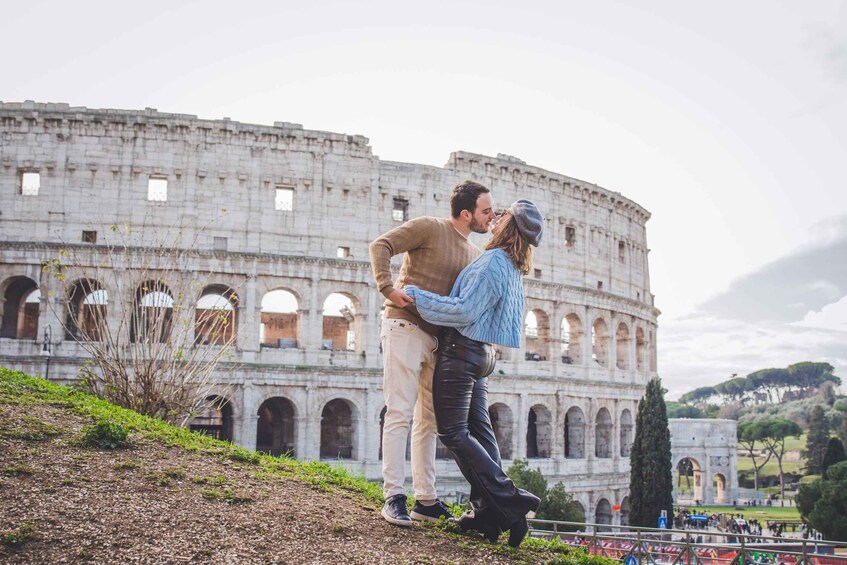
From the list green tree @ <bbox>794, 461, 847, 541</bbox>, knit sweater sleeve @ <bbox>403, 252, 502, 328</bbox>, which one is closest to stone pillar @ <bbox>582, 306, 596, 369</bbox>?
green tree @ <bbox>794, 461, 847, 541</bbox>

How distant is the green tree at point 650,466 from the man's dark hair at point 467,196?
101 ft

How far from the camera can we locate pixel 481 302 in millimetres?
6703

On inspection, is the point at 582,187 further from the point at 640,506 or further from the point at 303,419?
the point at 303,419

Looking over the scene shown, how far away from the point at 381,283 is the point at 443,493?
26516 millimetres

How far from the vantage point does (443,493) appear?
31906 mm

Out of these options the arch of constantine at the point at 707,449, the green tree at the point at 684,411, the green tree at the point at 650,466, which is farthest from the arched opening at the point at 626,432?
the green tree at the point at 684,411

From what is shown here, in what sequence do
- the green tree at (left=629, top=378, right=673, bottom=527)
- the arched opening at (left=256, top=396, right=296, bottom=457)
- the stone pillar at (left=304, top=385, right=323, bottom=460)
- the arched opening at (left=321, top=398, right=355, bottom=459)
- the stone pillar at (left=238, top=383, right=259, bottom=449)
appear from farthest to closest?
the green tree at (left=629, top=378, right=673, bottom=527) → the arched opening at (left=321, top=398, right=355, bottom=459) → the arched opening at (left=256, top=396, right=296, bottom=457) → the stone pillar at (left=304, top=385, right=323, bottom=460) → the stone pillar at (left=238, top=383, right=259, bottom=449)

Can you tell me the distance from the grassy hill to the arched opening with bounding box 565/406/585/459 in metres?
30.4

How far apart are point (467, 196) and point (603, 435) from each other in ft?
115

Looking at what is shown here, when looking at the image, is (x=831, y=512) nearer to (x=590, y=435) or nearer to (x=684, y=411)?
(x=590, y=435)

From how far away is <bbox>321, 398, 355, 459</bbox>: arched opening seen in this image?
111 ft

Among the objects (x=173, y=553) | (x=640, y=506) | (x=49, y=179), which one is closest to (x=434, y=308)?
(x=173, y=553)

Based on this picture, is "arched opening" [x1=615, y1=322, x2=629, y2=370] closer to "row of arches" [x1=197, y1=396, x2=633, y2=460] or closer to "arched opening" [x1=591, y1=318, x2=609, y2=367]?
"arched opening" [x1=591, y1=318, x2=609, y2=367]

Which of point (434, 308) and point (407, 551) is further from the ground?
point (434, 308)
